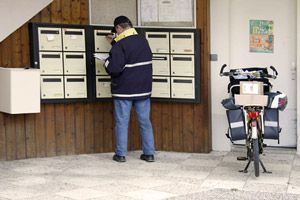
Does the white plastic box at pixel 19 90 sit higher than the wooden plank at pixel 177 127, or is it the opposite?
the white plastic box at pixel 19 90

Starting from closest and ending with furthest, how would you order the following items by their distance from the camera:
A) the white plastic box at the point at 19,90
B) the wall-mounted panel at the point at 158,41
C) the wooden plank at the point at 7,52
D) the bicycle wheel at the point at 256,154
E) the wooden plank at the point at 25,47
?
1. the bicycle wheel at the point at 256,154
2. the white plastic box at the point at 19,90
3. the wooden plank at the point at 7,52
4. the wooden plank at the point at 25,47
5. the wall-mounted panel at the point at 158,41

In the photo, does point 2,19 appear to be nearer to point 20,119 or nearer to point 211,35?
point 20,119

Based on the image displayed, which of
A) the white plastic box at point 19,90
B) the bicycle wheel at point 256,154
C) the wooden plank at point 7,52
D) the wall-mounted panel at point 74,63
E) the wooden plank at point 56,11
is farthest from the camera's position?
the wall-mounted panel at point 74,63

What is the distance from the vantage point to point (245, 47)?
25.0ft

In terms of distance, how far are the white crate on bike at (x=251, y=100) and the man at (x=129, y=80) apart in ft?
4.41

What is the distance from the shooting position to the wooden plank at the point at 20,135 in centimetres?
715

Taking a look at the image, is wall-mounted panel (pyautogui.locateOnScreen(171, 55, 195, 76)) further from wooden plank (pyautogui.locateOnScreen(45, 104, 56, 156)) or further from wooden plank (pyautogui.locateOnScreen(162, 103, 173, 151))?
wooden plank (pyautogui.locateOnScreen(45, 104, 56, 156))

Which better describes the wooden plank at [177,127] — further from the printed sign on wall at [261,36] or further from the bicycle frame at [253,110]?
the bicycle frame at [253,110]

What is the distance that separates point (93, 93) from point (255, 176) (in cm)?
252

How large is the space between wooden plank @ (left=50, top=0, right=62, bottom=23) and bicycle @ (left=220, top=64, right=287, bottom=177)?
242 cm

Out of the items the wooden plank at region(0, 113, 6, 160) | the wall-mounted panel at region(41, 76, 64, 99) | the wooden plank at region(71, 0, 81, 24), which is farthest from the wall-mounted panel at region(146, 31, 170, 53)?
the wooden plank at region(0, 113, 6, 160)

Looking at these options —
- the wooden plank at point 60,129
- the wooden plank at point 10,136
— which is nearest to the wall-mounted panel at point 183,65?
the wooden plank at point 60,129

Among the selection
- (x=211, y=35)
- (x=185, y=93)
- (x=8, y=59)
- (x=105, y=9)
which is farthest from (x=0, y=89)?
(x=211, y=35)

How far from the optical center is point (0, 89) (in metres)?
6.98
